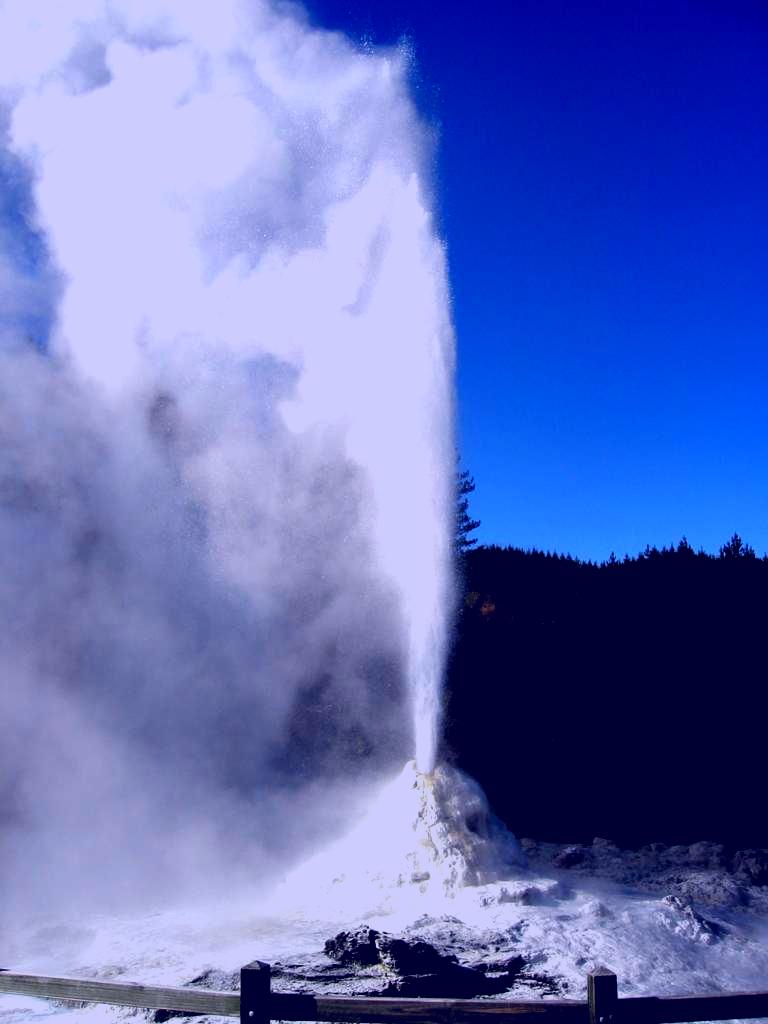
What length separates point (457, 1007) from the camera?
9.96 ft

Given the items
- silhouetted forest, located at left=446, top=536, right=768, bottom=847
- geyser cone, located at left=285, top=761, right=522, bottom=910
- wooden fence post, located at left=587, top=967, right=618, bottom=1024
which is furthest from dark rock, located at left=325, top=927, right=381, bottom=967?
silhouetted forest, located at left=446, top=536, right=768, bottom=847

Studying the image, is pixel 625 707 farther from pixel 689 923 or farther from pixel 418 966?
pixel 418 966

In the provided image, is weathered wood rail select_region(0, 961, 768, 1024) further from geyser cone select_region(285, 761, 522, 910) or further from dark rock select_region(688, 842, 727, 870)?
dark rock select_region(688, 842, 727, 870)

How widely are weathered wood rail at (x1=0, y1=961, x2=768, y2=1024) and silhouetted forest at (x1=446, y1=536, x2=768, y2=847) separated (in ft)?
18.8

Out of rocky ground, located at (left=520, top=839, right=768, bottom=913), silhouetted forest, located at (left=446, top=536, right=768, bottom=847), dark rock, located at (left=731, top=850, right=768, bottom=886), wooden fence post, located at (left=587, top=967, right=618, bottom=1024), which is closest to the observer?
wooden fence post, located at (left=587, top=967, right=618, bottom=1024)

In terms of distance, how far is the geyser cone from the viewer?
20.5ft

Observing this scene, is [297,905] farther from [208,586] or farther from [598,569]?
[598,569]

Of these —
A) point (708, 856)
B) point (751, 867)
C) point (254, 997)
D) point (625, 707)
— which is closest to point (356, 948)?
point (254, 997)

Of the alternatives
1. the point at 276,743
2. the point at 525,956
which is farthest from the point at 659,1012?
the point at 276,743

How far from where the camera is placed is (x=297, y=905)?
21.1ft

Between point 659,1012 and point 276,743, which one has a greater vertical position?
point 276,743

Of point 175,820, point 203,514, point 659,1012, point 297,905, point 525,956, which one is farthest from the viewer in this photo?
point 203,514

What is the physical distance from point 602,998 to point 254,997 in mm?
1239

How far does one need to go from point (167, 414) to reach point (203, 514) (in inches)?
64.4
